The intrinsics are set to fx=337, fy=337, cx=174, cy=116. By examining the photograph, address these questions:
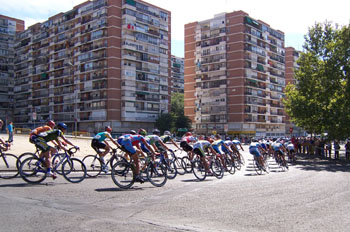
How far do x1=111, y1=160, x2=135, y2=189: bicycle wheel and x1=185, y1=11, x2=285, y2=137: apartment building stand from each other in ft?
214

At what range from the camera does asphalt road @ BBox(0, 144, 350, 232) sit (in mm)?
5773

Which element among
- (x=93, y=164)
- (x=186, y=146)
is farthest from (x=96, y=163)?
(x=186, y=146)

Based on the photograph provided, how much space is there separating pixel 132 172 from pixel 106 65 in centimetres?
5930

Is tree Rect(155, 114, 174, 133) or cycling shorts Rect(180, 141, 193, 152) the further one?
tree Rect(155, 114, 174, 133)

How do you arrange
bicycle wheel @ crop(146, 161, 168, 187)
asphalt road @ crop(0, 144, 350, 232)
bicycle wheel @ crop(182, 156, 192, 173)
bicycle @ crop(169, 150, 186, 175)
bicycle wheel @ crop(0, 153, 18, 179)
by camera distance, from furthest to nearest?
1. bicycle wheel @ crop(182, 156, 192, 173)
2. bicycle @ crop(169, 150, 186, 175)
3. bicycle wheel @ crop(0, 153, 18, 179)
4. bicycle wheel @ crop(146, 161, 168, 187)
5. asphalt road @ crop(0, 144, 350, 232)

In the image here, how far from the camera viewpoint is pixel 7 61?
297ft

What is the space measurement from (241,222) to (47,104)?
80.9m

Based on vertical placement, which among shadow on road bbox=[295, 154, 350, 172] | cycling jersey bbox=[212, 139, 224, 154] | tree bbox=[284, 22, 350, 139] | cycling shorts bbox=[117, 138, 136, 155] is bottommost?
shadow on road bbox=[295, 154, 350, 172]

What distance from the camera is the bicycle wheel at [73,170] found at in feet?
33.7

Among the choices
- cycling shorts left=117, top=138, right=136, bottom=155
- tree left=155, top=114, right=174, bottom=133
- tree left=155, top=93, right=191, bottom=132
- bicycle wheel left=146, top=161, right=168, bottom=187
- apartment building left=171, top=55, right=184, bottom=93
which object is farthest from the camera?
apartment building left=171, top=55, right=184, bottom=93

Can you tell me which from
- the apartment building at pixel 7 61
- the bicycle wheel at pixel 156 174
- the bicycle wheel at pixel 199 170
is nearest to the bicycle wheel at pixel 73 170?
the bicycle wheel at pixel 156 174

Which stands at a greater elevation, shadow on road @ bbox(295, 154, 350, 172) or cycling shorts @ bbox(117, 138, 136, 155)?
cycling shorts @ bbox(117, 138, 136, 155)

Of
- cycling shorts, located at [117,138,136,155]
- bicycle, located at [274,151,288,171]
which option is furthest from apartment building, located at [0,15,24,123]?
cycling shorts, located at [117,138,136,155]

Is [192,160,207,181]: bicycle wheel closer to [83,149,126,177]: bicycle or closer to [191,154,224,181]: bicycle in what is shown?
[191,154,224,181]: bicycle
